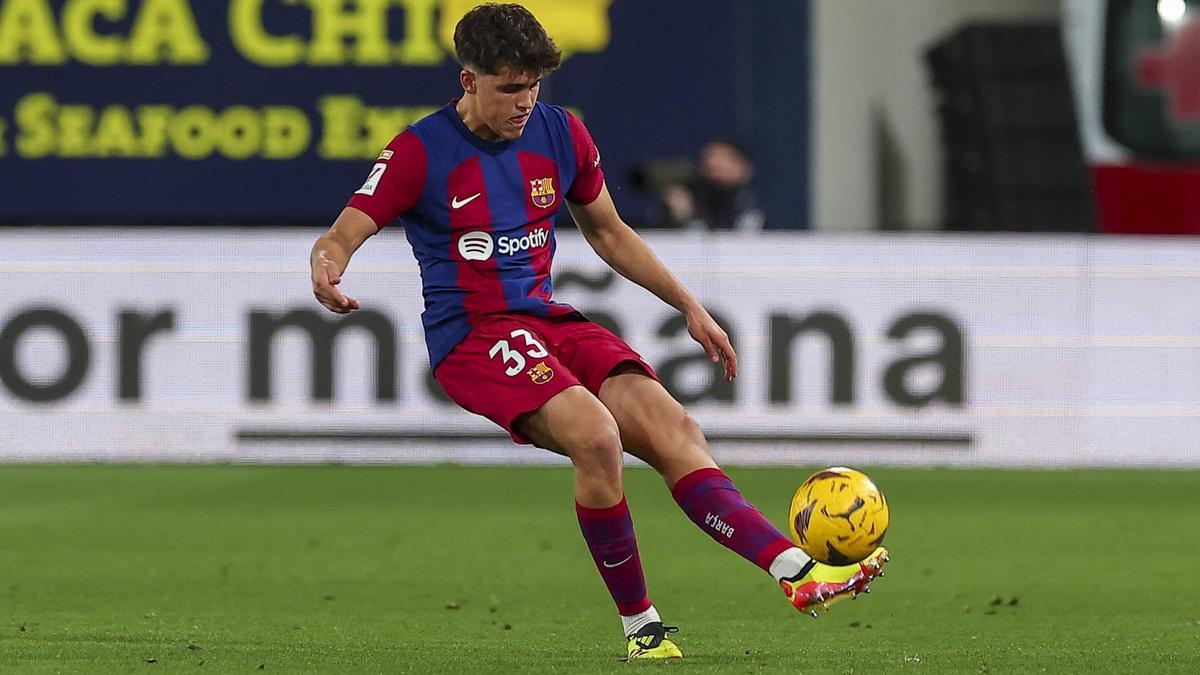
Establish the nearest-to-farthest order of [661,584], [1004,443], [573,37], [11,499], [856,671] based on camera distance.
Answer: [856,671], [661,584], [11,499], [1004,443], [573,37]

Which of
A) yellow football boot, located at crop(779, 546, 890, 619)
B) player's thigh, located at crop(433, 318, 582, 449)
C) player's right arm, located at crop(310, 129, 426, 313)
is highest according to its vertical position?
player's right arm, located at crop(310, 129, 426, 313)

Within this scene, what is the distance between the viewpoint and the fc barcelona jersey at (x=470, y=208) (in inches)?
209

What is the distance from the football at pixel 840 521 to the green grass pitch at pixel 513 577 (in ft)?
0.99

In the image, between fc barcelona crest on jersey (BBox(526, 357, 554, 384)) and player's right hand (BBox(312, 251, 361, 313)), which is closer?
player's right hand (BBox(312, 251, 361, 313))

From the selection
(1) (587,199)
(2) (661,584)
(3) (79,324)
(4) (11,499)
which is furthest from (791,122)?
(1) (587,199)

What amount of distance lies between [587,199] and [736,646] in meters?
1.21

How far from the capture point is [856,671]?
512cm

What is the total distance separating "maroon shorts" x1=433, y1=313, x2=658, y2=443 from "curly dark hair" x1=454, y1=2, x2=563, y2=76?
0.63 m

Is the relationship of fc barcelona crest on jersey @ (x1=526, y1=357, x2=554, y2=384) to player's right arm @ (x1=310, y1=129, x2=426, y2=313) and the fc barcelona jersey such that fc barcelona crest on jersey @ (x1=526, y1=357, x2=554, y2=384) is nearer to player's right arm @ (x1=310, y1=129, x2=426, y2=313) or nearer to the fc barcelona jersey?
the fc barcelona jersey

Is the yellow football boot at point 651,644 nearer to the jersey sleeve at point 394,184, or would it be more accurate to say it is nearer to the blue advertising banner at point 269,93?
the jersey sleeve at point 394,184

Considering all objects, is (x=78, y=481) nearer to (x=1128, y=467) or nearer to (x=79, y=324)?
(x=79, y=324)

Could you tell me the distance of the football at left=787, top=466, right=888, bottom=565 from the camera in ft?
16.7

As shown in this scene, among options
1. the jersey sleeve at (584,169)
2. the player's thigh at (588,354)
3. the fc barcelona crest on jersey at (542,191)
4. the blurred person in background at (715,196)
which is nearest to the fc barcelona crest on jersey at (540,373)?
the player's thigh at (588,354)

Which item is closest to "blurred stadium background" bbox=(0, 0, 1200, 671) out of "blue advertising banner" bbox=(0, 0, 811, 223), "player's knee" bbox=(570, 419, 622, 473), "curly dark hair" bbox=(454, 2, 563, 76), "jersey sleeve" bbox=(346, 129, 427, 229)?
"blue advertising banner" bbox=(0, 0, 811, 223)
